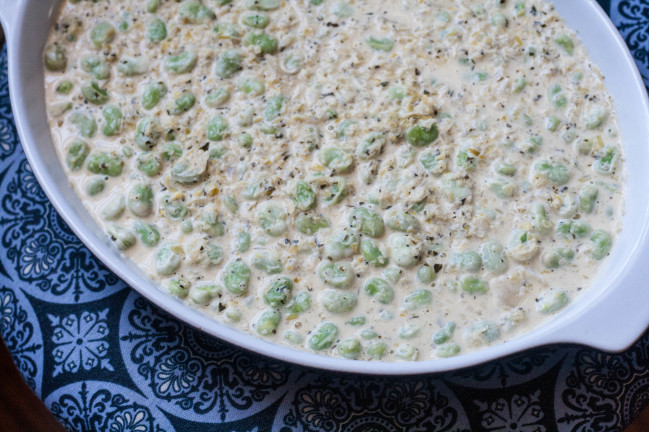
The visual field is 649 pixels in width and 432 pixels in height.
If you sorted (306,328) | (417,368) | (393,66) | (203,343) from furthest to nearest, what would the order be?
1. (393,66)
2. (203,343)
3. (306,328)
4. (417,368)

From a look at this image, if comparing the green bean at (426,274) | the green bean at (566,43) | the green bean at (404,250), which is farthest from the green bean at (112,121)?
the green bean at (566,43)

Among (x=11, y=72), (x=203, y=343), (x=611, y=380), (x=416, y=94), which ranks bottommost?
(x=611, y=380)

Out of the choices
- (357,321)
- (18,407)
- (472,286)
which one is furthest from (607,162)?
(18,407)

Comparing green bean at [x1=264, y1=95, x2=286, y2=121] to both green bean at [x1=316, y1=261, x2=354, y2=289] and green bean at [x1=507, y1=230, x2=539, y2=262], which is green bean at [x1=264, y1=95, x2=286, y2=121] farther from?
green bean at [x1=507, y1=230, x2=539, y2=262]

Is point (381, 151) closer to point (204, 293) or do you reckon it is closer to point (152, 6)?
point (204, 293)

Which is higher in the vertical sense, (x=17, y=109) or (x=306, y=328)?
(x=17, y=109)

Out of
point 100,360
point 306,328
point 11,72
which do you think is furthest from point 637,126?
point 11,72

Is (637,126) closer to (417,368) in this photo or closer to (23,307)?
(417,368)

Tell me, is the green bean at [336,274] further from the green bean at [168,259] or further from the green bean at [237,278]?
the green bean at [168,259]
